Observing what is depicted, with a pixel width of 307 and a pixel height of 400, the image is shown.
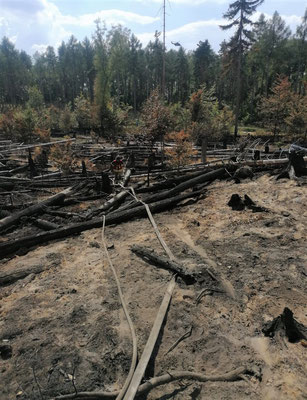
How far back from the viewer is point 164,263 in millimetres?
5164

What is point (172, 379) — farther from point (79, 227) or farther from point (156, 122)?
point (156, 122)

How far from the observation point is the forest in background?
23078 mm

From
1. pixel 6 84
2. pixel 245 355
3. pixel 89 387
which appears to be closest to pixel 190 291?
pixel 245 355

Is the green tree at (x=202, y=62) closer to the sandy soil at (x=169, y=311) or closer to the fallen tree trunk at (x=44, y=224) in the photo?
the fallen tree trunk at (x=44, y=224)

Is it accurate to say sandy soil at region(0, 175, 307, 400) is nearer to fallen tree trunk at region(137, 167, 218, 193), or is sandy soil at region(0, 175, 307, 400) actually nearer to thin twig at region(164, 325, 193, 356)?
thin twig at region(164, 325, 193, 356)

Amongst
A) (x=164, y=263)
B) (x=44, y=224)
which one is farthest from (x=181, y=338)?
(x=44, y=224)

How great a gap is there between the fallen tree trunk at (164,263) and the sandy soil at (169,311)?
147 mm

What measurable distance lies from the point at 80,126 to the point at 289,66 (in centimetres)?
3611

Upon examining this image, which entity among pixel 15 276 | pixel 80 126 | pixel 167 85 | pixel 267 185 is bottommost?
pixel 15 276

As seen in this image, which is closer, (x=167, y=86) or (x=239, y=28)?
(x=239, y=28)

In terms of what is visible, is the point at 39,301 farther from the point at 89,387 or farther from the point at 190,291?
the point at 190,291

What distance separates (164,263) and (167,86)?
199 feet

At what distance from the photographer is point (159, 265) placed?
208 inches

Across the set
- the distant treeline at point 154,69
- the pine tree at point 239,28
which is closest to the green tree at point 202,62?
the distant treeline at point 154,69
